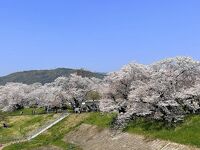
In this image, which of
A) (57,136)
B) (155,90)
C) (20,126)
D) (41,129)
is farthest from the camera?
(20,126)

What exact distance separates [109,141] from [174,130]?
36.8 ft

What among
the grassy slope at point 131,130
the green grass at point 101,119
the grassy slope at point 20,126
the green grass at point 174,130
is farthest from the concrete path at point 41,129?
the green grass at point 174,130

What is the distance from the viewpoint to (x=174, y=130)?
51.3 m

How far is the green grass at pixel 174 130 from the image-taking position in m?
46.4

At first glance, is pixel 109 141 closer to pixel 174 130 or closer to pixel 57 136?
pixel 174 130

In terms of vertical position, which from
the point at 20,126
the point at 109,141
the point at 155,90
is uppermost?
the point at 155,90

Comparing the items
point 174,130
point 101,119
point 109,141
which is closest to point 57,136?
point 101,119

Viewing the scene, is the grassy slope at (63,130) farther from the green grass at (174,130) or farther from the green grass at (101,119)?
the green grass at (174,130)

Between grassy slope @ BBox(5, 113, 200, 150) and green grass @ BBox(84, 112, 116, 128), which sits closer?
grassy slope @ BBox(5, 113, 200, 150)

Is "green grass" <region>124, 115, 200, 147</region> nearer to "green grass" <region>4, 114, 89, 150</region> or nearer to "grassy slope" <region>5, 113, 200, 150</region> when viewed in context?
"grassy slope" <region>5, 113, 200, 150</region>

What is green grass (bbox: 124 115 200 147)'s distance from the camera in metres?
46.4

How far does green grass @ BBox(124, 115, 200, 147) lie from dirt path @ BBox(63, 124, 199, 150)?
3.05 feet

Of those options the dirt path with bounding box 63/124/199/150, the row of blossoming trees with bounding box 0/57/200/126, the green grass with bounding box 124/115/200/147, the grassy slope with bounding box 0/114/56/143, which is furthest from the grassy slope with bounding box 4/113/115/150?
the green grass with bounding box 124/115/200/147

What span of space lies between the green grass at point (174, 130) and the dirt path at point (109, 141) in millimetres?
930
